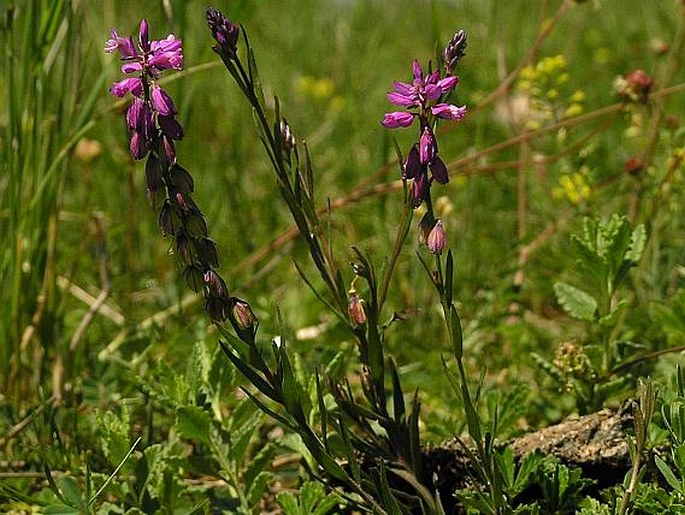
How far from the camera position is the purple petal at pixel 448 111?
4.43 feet

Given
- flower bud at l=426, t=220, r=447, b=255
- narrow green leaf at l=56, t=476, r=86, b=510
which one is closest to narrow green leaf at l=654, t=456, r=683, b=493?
flower bud at l=426, t=220, r=447, b=255

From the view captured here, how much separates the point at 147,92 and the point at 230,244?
1.99 m

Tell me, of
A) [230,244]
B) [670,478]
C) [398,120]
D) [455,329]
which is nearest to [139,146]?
[398,120]

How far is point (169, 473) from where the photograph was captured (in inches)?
70.1

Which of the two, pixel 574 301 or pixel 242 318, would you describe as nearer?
pixel 242 318

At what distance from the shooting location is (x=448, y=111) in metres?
1.36

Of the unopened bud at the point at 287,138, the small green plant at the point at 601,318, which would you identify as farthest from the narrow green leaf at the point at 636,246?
the unopened bud at the point at 287,138

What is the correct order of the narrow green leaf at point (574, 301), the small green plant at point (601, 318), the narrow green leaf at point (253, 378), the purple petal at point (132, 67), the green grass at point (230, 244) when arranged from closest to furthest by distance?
the purple petal at point (132, 67)
the narrow green leaf at point (253, 378)
the small green plant at point (601, 318)
the narrow green leaf at point (574, 301)
the green grass at point (230, 244)

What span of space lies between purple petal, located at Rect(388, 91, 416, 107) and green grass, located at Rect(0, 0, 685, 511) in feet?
0.84

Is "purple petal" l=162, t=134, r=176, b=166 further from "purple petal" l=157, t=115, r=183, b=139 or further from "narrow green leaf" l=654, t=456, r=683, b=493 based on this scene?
"narrow green leaf" l=654, t=456, r=683, b=493

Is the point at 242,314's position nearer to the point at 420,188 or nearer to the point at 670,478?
the point at 420,188

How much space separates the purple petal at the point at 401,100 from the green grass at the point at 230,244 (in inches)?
10.1

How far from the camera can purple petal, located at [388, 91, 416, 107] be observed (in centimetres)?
136

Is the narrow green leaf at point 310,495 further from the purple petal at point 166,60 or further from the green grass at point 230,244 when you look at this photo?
the purple petal at point 166,60
